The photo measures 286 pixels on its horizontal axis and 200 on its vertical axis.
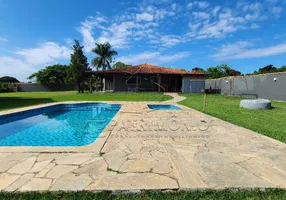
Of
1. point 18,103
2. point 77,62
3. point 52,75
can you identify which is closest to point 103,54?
point 77,62

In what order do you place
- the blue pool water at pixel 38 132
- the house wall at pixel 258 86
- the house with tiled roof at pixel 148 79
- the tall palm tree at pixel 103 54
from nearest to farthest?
1. the blue pool water at pixel 38 132
2. the house wall at pixel 258 86
3. the house with tiled roof at pixel 148 79
4. the tall palm tree at pixel 103 54

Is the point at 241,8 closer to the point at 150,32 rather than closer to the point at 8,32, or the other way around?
the point at 150,32

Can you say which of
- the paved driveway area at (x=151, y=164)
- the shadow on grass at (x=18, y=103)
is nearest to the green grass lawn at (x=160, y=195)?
the paved driveway area at (x=151, y=164)

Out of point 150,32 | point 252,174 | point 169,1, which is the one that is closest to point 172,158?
point 252,174

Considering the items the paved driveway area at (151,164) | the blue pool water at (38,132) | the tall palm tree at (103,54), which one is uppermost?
the tall palm tree at (103,54)

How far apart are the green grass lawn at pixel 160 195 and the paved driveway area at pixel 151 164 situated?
12cm

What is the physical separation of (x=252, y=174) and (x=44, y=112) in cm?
1117

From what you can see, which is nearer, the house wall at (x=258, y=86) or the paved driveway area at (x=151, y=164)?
the paved driveway area at (x=151, y=164)

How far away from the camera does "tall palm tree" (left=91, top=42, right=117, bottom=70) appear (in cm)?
3928

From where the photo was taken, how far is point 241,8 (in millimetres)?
17484

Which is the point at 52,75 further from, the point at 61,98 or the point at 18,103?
the point at 18,103

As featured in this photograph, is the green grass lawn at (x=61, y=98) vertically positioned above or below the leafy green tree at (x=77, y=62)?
below

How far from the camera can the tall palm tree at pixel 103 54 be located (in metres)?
39.3

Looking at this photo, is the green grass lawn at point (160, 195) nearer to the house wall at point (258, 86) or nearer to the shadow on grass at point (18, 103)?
the shadow on grass at point (18, 103)
